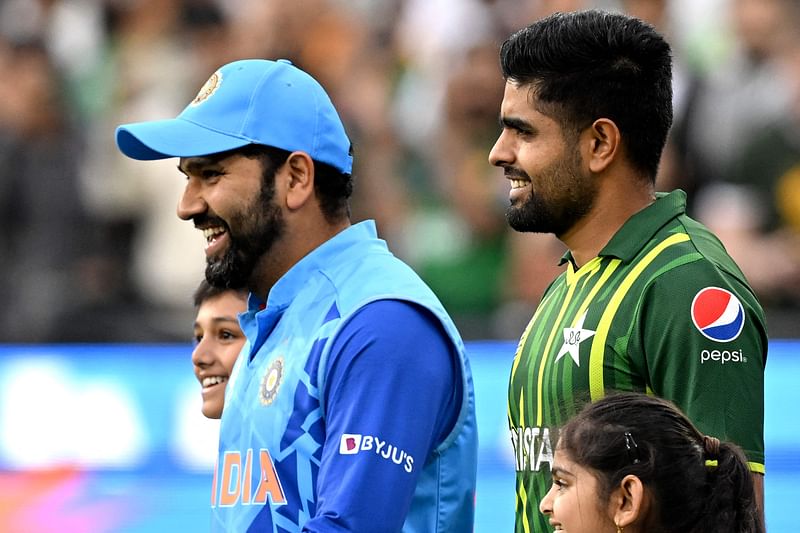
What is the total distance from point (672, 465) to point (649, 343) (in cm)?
29

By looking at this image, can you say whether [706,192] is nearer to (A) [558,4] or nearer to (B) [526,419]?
(A) [558,4]

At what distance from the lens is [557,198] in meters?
3.16

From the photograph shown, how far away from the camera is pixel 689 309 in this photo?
283cm

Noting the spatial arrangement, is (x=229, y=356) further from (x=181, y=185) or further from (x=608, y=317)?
(x=181, y=185)

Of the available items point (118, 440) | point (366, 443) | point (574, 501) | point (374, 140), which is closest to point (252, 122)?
point (366, 443)

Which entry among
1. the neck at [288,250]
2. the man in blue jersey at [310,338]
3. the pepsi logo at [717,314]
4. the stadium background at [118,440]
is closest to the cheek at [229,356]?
the man in blue jersey at [310,338]

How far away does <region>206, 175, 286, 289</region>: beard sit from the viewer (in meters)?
3.36

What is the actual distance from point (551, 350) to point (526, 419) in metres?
0.17

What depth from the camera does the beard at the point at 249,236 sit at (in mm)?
3357

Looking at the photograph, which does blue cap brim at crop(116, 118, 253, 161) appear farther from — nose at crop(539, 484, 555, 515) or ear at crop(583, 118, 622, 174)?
nose at crop(539, 484, 555, 515)

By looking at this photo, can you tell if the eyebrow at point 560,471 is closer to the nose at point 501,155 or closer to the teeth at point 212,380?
the nose at point 501,155

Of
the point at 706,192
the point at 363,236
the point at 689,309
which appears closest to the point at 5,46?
the point at 706,192

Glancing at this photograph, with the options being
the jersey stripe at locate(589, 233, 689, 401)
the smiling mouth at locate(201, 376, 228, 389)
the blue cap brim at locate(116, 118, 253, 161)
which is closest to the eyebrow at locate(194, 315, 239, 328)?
the smiling mouth at locate(201, 376, 228, 389)

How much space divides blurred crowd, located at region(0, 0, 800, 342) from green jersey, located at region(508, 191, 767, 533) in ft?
14.9
